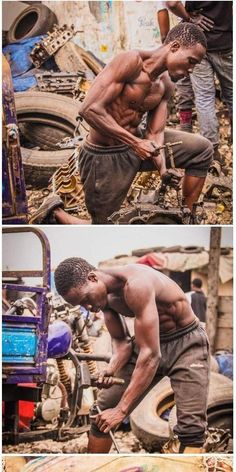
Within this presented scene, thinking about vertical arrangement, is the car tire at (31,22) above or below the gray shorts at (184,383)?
above

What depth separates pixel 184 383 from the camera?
3.67m

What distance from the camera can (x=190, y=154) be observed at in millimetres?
3707

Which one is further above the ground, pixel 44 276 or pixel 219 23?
pixel 219 23

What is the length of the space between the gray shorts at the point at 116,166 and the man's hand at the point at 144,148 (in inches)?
0.9

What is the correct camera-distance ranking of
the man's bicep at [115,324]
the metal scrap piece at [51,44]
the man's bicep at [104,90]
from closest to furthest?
the man's bicep at [104,90]
the man's bicep at [115,324]
the metal scrap piece at [51,44]

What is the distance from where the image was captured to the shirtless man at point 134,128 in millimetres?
3592

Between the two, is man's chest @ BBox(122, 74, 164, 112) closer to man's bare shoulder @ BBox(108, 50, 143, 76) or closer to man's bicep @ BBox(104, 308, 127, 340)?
man's bare shoulder @ BBox(108, 50, 143, 76)

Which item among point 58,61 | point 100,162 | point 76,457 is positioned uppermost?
point 58,61

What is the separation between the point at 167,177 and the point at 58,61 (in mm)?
679

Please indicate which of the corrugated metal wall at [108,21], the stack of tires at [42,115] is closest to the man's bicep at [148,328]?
the stack of tires at [42,115]

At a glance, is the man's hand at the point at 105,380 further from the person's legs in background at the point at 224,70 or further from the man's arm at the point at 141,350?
the person's legs in background at the point at 224,70

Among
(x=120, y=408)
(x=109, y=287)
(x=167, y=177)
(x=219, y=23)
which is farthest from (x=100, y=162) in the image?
(x=120, y=408)

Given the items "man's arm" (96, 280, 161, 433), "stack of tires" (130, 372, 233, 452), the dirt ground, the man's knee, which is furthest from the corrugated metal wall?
the dirt ground

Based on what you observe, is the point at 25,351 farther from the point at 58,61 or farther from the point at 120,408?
the point at 58,61
